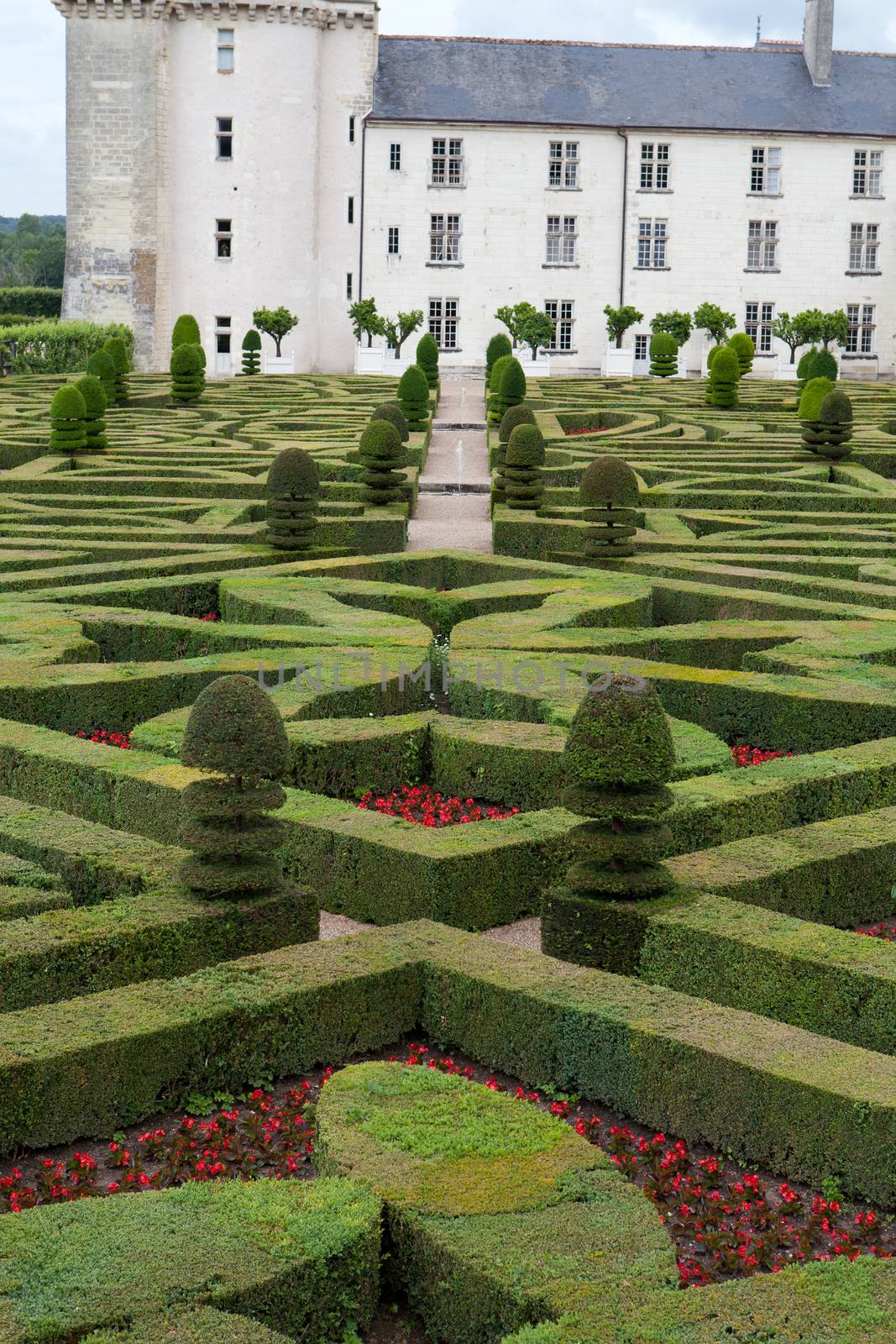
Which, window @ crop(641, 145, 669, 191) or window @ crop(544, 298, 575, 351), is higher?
window @ crop(641, 145, 669, 191)

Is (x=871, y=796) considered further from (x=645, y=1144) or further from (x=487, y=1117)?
(x=487, y=1117)

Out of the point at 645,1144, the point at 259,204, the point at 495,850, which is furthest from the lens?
the point at 259,204

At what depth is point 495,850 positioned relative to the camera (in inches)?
296

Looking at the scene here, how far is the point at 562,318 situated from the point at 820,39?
1161cm

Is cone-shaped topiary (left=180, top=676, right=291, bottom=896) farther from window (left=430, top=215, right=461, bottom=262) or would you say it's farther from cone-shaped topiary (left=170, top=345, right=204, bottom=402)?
window (left=430, top=215, right=461, bottom=262)

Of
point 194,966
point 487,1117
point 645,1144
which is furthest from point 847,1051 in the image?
point 194,966

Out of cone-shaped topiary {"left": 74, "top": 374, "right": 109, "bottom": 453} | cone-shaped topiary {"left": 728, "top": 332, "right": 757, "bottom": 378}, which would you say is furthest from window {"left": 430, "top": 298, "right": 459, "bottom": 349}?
cone-shaped topiary {"left": 74, "top": 374, "right": 109, "bottom": 453}

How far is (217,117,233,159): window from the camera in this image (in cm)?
4847

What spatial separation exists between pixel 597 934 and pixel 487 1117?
162cm

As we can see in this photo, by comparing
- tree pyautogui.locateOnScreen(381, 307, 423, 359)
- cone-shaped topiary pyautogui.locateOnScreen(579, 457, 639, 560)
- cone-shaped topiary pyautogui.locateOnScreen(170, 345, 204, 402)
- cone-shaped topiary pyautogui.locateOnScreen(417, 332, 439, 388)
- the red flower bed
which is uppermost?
tree pyautogui.locateOnScreen(381, 307, 423, 359)

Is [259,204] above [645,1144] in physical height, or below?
above

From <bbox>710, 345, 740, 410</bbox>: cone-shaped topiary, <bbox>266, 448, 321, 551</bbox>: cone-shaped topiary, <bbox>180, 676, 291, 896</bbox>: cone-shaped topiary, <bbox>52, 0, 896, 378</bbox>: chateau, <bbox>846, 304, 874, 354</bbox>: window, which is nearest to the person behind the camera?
<bbox>180, 676, 291, 896</bbox>: cone-shaped topiary

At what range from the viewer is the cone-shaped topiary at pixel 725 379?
31.9m

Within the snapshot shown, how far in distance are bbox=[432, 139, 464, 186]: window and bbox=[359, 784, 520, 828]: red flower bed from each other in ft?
140
